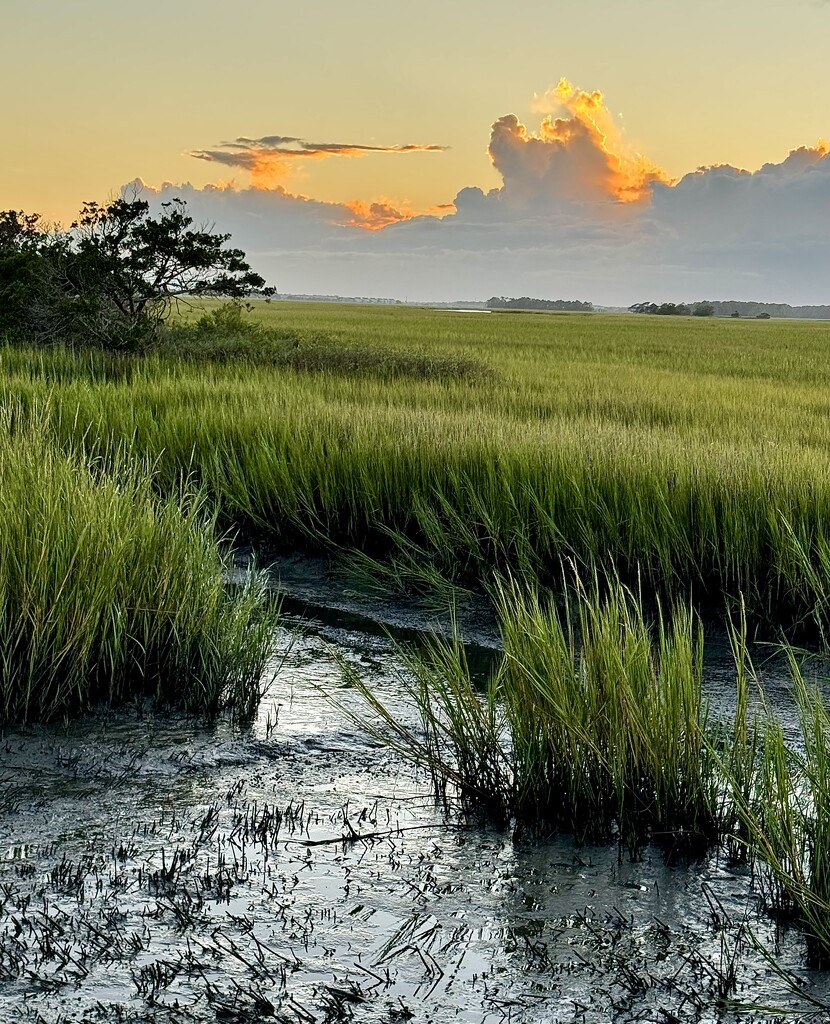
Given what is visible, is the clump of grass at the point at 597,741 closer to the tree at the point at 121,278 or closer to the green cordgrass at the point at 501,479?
the green cordgrass at the point at 501,479

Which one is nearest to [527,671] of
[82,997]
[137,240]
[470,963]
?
[470,963]

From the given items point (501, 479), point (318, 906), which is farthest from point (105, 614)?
point (501, 479)

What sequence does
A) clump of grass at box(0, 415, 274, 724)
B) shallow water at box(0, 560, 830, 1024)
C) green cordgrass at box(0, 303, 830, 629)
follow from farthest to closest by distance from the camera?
1. green cordgrass at box(0, 303, 830, 629)
2. clump of grass at box(0, 415, 274, 724)
3. shallow water at box(0, 560, 830, 1024)

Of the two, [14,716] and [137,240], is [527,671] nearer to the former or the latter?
[14,716]

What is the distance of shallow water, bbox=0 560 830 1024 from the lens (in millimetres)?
2305

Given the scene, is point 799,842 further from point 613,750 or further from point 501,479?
point 501,479

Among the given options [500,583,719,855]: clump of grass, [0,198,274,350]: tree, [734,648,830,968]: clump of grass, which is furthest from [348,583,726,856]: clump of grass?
[0,198,274,350]: tree

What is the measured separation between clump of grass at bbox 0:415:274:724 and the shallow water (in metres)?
0.33

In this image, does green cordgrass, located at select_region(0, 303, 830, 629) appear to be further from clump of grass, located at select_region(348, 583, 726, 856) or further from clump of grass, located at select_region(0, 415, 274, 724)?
clump of grass, located at select_region(0, 415, 274, 724)

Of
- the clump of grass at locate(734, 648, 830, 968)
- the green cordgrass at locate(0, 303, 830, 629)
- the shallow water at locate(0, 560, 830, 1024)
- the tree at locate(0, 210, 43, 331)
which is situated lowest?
the shallow water at locate(0, 560, 830, 1024)

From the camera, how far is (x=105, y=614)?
4.26 metres

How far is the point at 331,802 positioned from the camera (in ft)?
11.2

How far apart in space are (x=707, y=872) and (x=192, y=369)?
37.8ft

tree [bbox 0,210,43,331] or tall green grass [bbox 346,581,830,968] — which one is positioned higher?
tree [bbox 0,210,43,331]
